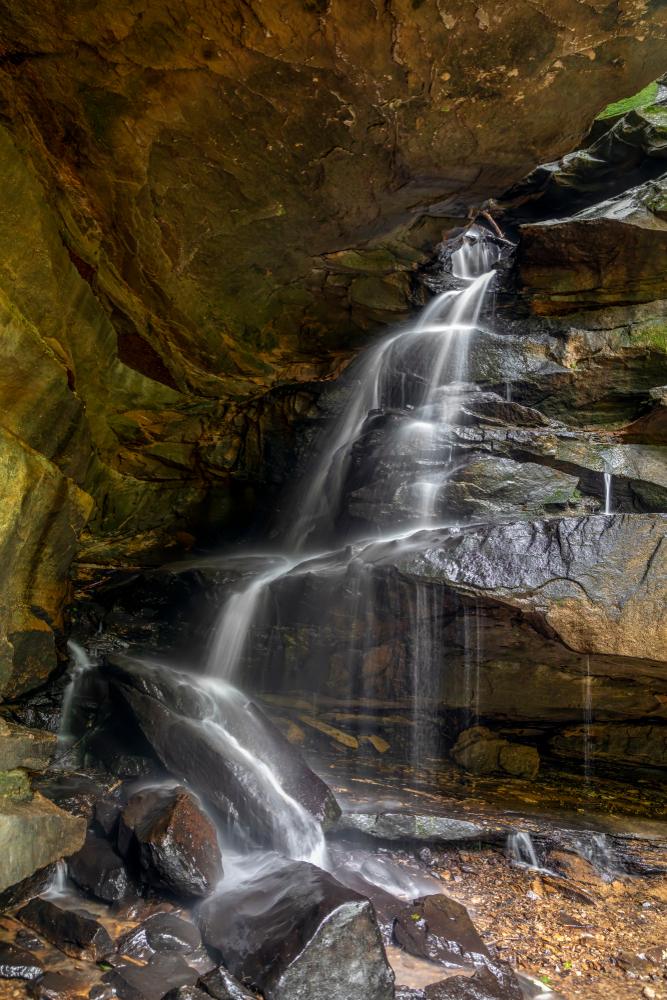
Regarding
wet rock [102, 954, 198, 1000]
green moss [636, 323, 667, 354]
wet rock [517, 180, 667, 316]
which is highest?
wet rock [517, 180, 667, 316]

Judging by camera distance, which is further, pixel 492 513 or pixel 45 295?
pixel 492 513

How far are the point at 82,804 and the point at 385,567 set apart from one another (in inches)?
158

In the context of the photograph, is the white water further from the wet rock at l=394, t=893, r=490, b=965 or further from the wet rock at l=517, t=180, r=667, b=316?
the wet rock at l=394, t=893, r=490, b=965

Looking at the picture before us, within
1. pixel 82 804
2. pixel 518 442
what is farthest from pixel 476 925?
pixel 518 442

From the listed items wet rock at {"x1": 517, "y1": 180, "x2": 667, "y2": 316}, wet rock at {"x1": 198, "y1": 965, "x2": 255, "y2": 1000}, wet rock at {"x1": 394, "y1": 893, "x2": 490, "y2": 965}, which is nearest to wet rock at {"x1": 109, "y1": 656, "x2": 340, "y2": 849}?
wet rock at {"x1": 394, "y1": 893, "x2": 490, "y2": 965}

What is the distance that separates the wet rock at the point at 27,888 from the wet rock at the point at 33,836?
57 millimetres

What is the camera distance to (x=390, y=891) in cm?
522

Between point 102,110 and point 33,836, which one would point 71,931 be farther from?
point 102,110

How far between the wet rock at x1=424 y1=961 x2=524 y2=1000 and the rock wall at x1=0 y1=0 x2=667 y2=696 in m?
4.41

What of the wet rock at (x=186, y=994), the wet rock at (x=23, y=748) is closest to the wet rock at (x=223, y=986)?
the wet rock at (x=186, y=994)

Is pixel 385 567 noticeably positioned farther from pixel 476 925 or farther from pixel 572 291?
pixel 572 291

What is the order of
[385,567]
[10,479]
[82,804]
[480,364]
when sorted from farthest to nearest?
[480,364], [385,567], [82,804], [10,479]

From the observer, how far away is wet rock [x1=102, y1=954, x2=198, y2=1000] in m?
3.66

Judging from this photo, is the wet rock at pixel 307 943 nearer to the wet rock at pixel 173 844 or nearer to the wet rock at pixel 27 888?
the wet rock at pixel 173 844
